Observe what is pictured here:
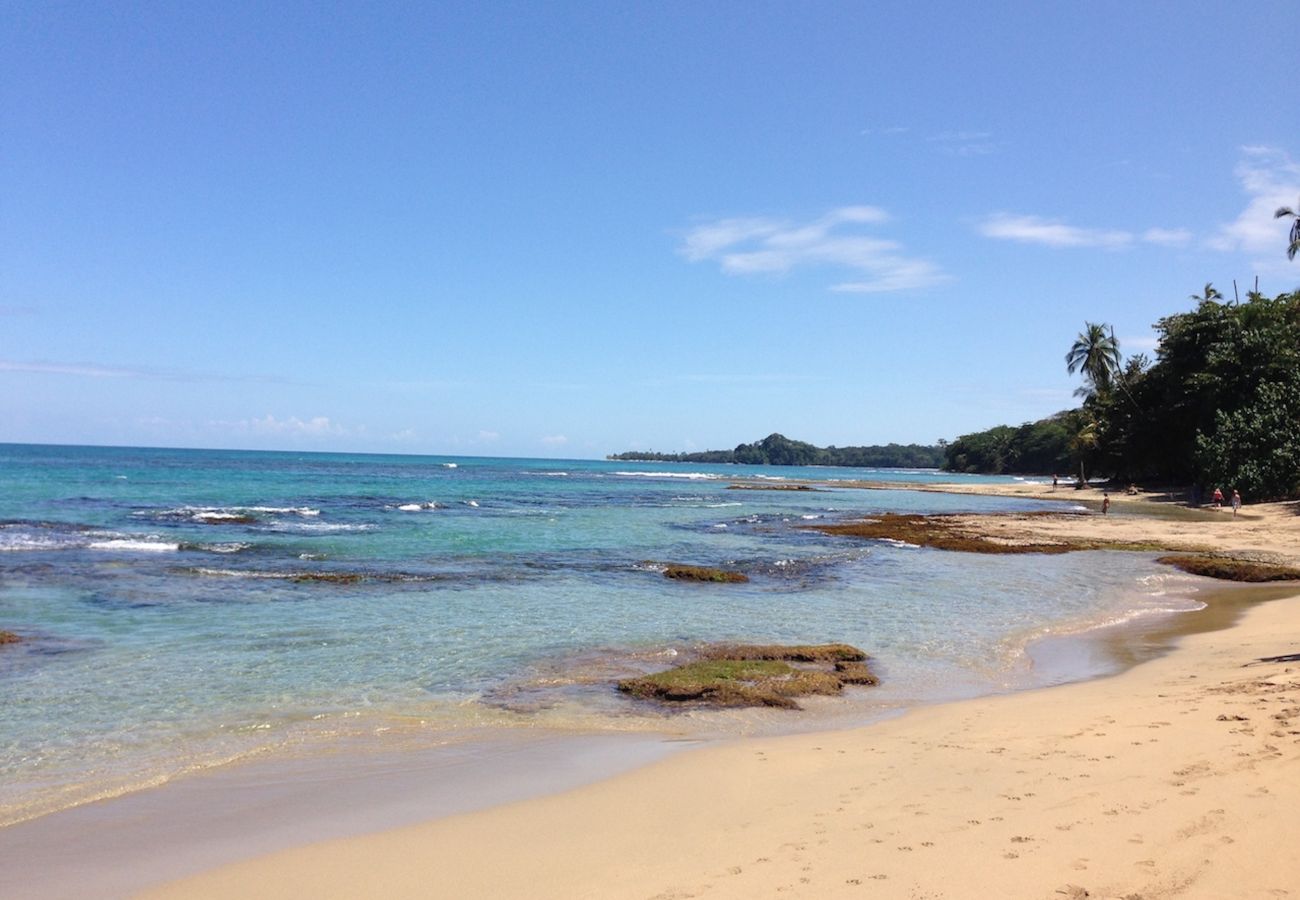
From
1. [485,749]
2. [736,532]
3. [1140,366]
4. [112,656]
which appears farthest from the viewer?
[1140,366]

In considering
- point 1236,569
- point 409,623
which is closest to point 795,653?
point 409,623

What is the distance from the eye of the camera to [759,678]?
984 centimetres

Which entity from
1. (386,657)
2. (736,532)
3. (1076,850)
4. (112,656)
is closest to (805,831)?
(1076,850)

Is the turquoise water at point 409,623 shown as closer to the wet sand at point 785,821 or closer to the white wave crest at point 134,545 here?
the white wave crest at point 134,545

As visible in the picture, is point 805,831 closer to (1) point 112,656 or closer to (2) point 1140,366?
(1) point 112,656

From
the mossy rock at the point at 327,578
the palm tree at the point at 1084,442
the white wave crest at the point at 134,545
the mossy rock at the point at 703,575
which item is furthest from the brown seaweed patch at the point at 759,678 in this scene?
the palm tree at the point at 1084,442

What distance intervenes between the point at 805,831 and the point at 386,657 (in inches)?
280

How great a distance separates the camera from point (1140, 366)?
245 ft

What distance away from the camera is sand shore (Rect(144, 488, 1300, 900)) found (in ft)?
14.8

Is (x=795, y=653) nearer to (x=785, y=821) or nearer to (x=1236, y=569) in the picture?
(x=785, y=821)

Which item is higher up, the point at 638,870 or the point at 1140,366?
the point at 1140,366

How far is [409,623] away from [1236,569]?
19197mm

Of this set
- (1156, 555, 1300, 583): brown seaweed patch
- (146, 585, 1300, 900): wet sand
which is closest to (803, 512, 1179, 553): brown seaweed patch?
(1156, 555, 1300, 583): brown seaweed patch

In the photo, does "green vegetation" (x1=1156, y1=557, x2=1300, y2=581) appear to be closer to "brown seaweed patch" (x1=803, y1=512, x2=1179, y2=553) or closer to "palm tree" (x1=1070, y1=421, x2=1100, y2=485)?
"brown seaweed patch" (x1=803, y1=512, x2=1179, y2=553)
